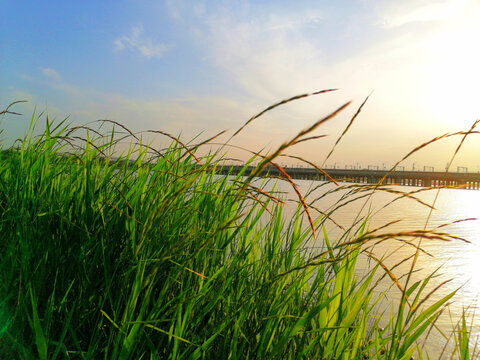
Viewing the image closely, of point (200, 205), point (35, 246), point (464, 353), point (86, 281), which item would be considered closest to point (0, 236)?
point (35, 246)

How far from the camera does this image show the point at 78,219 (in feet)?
6.26

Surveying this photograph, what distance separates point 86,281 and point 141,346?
42cm

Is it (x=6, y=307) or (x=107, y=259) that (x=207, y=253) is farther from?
(x=6, y=307)

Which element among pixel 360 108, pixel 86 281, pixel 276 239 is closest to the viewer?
pixel 360 108

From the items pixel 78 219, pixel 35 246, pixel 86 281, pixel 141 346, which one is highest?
pixel 78 219

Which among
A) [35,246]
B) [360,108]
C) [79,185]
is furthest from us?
[79,185]

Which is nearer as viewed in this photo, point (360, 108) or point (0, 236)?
point (360, 108)

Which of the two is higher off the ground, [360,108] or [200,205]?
[360,108]

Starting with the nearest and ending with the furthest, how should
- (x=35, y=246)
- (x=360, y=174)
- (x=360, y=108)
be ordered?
(x=360, y=108) < (x=35, y=246) < (x=360, y=174)

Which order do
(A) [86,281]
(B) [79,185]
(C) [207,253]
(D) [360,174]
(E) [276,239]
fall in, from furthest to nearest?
(D) [360,174] < (E) [276,239] < (B) [79,185] < (C) [207,253] < (A) [86,281]

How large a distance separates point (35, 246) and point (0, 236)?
1.75 ft

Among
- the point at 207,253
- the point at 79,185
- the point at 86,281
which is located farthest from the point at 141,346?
the point at 79,185

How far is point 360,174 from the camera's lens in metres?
80.5

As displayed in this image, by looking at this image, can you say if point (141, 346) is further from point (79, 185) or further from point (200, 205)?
point (79, 185)
